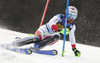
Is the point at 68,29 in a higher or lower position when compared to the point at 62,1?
lower

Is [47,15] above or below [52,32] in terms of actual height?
above

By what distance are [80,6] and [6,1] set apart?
5.39m

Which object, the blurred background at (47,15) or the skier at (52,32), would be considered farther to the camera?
the blurred background at (47,15)

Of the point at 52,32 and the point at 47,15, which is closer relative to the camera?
the point at 52,32

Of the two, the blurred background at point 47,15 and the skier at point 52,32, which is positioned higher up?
the blurred background at point 47,15

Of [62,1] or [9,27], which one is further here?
[9,27]

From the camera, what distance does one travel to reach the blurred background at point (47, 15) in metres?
10.1

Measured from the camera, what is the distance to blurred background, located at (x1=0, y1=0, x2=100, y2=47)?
33.1ft

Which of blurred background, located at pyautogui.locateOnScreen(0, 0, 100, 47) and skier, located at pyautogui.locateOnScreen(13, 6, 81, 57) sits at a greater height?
blurred background, located at pyautogui.locateOnScreen(0, 0, 100, 47)

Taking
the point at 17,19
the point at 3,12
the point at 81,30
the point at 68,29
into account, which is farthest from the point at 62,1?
the point at 68,29

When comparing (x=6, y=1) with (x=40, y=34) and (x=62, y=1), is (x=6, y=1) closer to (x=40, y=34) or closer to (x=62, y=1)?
(x=62, y=1)

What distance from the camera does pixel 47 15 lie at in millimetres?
10805

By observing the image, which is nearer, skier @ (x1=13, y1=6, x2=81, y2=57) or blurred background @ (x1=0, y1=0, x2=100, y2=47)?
skier @ (x1=13, y1=6, x2=81, y2=57)

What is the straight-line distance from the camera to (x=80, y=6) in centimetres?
978
